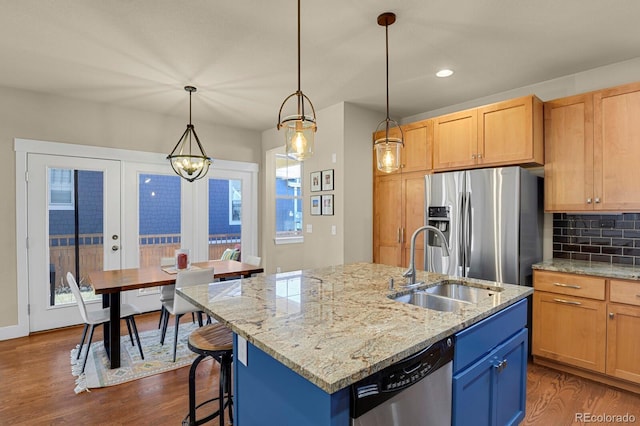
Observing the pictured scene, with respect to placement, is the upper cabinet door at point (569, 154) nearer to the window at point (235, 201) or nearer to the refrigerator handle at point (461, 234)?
the refrigerator handle at point (461, 234)

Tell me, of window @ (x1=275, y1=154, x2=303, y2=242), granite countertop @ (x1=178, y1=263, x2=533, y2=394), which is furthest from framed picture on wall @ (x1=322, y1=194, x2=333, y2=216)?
granite countertop @ (x1=178, y1=263, x2=533, y2=394)

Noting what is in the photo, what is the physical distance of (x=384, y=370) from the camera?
106 cm

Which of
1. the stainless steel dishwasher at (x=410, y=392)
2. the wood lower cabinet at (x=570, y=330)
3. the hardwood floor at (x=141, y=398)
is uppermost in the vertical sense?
the stainless steel dishwasher at (x=410, y=392)

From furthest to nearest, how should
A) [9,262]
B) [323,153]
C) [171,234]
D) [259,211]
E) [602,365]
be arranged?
[259,211] < [171,234] < [323,153] < [9,262] < [602,365]

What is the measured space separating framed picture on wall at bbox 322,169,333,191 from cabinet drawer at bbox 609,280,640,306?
278 centimetres

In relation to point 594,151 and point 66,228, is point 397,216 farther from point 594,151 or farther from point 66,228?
point 66,228

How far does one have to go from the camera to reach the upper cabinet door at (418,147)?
3.70 meters

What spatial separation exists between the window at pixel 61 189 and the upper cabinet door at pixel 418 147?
13.0 feet

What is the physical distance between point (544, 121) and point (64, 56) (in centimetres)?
431

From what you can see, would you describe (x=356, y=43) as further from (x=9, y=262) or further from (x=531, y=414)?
(x=9, y=262)

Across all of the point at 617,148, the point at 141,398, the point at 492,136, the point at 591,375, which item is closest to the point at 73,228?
the point at 141,398

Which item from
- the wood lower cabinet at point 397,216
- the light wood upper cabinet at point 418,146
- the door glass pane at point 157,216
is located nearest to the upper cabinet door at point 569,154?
the light wood upper cabinet at point 418,146

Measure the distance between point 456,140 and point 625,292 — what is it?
1.89m

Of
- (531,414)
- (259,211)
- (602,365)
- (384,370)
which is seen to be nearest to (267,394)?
(384,370)
